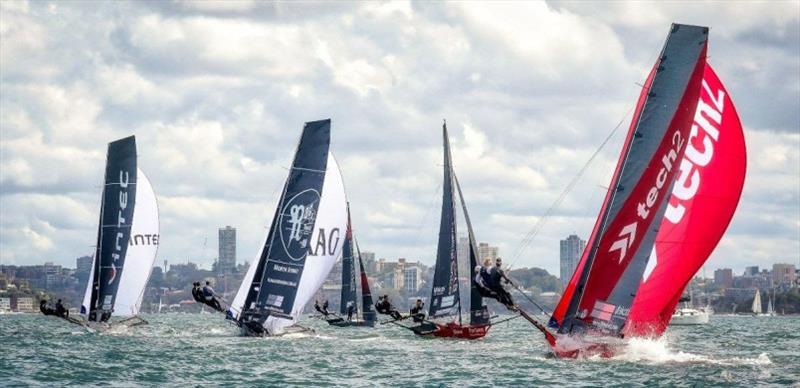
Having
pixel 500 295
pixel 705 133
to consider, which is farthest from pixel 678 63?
pixel 500 295

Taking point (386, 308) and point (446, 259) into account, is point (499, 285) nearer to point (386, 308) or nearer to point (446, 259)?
point (446, 259)

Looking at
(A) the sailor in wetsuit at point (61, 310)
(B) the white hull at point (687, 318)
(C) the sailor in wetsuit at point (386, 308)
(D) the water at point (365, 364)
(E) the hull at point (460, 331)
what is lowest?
(D) the water at point (365, 364)

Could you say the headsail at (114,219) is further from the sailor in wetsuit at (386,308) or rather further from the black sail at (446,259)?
the black sail at (446,259)

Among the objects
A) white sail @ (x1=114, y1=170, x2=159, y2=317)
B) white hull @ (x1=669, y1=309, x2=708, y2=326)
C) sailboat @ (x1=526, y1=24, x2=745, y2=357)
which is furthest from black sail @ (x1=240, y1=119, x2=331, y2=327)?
white hull @ (x1=669, y1=309, x2=708, y2=326)

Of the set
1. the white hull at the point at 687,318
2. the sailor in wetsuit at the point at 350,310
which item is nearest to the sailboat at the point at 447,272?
the sailor in wetsuit at the point at 350,310

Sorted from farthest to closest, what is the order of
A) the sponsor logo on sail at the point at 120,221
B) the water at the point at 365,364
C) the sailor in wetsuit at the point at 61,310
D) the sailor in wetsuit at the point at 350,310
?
the sailor in wetsuit at the point at 350,310 < the sponsor logo on sail at the point at 120,221 < the sailor in wetsuit at the point at 61,310 < the water at the point at 365,364

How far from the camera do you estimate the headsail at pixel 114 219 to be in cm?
5656

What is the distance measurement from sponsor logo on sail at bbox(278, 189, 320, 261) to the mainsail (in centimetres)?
1706

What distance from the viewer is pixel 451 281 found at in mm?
55281

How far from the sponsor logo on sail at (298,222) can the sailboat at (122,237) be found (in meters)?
8.13

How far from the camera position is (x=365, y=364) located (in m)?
39.8

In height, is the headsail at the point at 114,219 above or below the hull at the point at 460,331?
above

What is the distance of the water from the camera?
33812 millimetres

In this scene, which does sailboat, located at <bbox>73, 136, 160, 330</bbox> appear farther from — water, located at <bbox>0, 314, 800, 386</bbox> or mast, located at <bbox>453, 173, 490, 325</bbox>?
mast, located at <bbox>453, 173, 490, 325</bbox>
